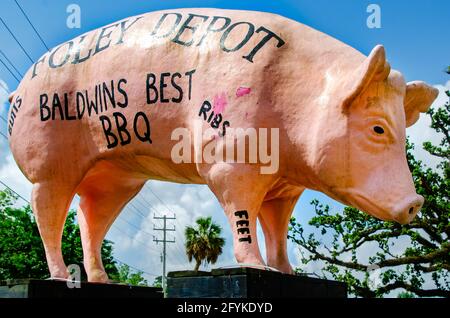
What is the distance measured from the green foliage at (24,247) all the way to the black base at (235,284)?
48.8ft

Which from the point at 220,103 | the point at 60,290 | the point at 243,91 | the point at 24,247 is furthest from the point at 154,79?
the point at 24,247

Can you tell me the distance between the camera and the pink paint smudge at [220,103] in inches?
206

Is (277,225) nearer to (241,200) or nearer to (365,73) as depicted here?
(241,200)

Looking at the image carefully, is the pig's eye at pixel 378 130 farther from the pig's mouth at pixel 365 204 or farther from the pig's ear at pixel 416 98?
the pig's ear at pixel 416 98

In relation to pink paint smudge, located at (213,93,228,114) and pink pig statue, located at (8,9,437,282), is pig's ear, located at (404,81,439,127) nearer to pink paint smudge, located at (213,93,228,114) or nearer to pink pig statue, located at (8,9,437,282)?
pink pig statue, located at (8,9,437,282)

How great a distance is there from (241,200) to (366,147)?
118 cm

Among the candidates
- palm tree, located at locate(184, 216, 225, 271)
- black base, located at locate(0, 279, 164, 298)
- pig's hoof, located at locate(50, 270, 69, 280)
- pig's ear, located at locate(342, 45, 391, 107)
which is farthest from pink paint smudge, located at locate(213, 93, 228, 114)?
palm tree, located at locate(184, 216, 225, 271)

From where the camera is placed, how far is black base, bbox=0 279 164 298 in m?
5.40

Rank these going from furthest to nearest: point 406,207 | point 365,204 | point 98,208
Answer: point 98,208
point 365,204
point 406,207

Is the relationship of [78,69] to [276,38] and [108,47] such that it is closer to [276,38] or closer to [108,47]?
[108,47]

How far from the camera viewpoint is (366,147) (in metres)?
4.91

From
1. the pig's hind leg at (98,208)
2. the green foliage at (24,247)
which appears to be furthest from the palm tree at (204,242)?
the pig's hind leg at (98,208)

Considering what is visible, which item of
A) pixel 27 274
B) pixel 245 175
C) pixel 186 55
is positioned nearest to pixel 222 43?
pixel 186 55
